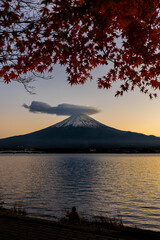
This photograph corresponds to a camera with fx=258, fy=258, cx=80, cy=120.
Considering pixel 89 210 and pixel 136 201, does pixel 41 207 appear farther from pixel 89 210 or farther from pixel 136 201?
pixel 136 201

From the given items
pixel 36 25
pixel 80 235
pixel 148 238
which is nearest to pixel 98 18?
pixel 36 25

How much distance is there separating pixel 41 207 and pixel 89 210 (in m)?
4.62

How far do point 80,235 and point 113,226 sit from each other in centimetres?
523

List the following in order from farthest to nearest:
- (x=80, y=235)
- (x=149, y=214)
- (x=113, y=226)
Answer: (x=149, y=214)
(x=113, y=226)
(x=80, y=235)

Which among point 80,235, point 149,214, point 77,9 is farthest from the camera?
point 149,214

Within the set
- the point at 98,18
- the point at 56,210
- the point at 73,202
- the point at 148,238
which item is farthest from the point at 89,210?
the point at 98,18

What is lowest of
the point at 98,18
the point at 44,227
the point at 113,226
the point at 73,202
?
the point at 73,202

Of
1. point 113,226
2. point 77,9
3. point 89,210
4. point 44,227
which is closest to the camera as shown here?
point 77,9

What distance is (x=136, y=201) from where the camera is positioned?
99.3ft

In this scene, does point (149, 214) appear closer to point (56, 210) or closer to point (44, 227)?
point (56, 210)

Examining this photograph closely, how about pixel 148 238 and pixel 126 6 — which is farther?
pixel 148 238

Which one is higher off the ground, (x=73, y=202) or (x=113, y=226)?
(x=113, y=226)

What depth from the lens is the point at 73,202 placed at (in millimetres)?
29391

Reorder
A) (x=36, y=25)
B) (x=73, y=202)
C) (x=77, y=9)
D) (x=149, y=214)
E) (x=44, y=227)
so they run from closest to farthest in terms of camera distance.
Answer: (x=77, y=9)
(x=44, y=227)
(x=36, y=25)
(x=149, y=214)
(x=73, y=202)
